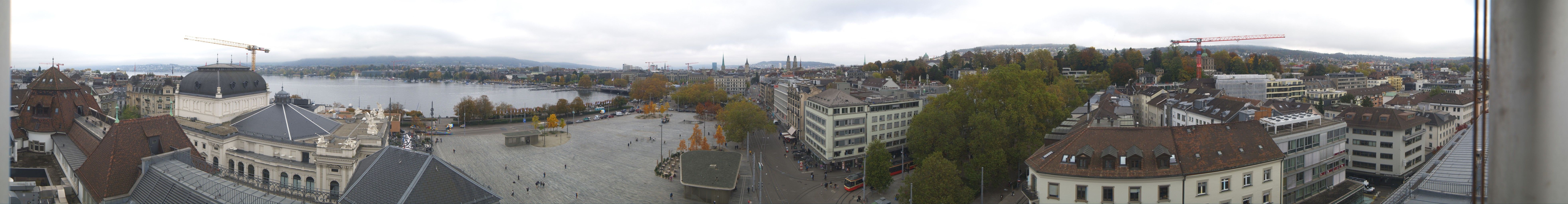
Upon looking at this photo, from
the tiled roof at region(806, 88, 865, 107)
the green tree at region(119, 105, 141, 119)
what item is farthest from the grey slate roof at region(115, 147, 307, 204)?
the green tree at region(119, 105, 141, 119)

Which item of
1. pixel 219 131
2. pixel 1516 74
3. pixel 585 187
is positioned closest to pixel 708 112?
pixel 585 187

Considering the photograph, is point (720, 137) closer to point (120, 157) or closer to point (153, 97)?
point (120, 157)

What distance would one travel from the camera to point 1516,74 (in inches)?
75.2

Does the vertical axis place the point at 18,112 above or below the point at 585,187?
above

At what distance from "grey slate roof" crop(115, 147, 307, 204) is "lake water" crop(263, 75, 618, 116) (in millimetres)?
30670

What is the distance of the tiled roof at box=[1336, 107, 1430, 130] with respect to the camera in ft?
76.7

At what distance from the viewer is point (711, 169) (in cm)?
2258

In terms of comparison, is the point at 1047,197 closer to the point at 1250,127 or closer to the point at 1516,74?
the point at 1250,127

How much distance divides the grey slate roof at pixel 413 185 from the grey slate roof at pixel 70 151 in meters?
7.59

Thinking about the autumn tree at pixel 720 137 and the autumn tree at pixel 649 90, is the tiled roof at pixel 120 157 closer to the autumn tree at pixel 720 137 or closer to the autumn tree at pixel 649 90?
the autumn tree at pixel 720 137

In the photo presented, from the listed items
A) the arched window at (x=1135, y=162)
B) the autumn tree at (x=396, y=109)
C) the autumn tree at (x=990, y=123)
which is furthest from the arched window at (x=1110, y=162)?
the autumn tree at (x=396, y=109)

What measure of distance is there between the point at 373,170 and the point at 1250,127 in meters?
17.1

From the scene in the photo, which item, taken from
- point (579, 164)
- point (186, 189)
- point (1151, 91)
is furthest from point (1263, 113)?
point (186, 189)

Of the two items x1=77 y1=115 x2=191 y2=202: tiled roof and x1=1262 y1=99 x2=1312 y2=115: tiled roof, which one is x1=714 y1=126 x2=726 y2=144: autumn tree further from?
x1=1262 y1=99 x2=1312 y2=115: tiled roof
